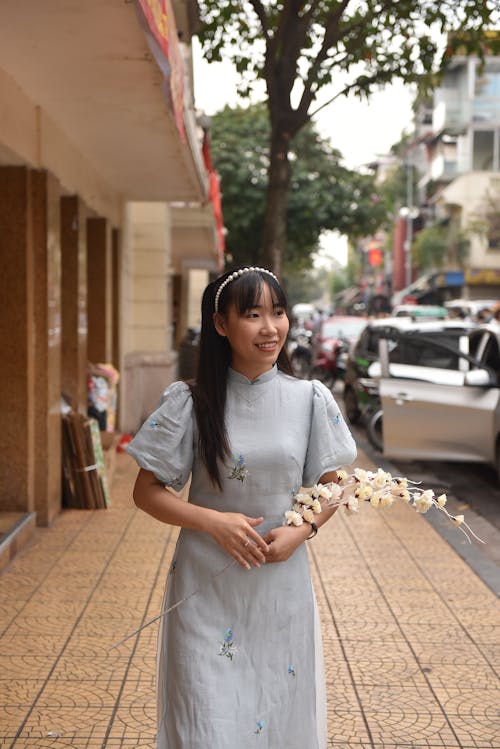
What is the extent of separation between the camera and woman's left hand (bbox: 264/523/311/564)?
2.65 metres

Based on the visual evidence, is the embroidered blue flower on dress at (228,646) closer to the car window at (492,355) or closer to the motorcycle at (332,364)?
the car window at (492,355)

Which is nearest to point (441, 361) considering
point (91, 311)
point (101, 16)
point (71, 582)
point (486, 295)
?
point (91, 311)

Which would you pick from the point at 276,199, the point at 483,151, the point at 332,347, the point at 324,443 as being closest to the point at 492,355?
the point at 276,199

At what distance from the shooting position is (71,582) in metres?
6.09

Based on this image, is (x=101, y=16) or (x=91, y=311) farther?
(x=91, y=311)

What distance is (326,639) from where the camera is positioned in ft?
17.0

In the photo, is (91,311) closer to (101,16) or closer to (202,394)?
(101,16)

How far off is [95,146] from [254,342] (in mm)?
6620

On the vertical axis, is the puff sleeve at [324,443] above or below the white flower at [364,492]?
above

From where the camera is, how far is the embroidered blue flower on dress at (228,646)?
8.88ft

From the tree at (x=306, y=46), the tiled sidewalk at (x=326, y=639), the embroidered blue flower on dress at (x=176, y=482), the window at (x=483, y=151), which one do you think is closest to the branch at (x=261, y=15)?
the tree at (x=306, y=46)

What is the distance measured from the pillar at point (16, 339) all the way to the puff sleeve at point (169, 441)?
4.57 meters

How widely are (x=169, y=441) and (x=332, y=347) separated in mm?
18395

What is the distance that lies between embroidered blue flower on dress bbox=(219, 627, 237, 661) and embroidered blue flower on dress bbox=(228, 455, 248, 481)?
0.40 meters
